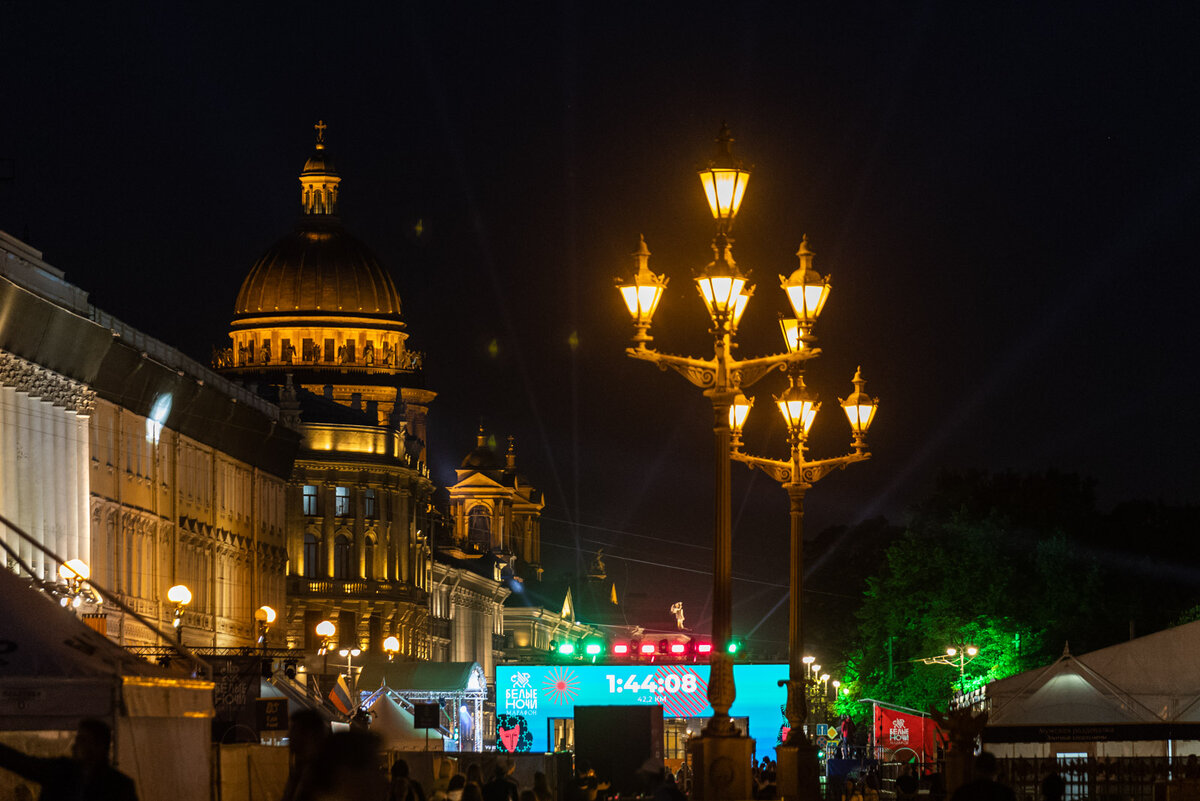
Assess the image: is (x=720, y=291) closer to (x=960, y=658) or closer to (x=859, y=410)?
(x=859, y=410)

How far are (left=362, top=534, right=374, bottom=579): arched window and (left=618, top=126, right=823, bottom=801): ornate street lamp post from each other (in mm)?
97199

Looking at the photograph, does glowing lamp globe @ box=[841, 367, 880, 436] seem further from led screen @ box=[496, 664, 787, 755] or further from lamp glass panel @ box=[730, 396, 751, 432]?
led screen @ box=[496, 664, 787, 755]

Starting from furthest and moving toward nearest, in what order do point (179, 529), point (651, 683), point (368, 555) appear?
1. point (368, 555)
2. point (179, 529)
3. point (651, 683)

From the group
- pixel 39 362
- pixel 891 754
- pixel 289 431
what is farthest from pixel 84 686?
pixel 289 431

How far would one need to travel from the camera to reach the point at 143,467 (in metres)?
74.1

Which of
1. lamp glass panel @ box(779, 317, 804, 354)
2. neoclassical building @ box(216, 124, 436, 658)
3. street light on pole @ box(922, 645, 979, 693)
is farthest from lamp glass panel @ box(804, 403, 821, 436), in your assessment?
neoclassical building @ box(216, 124, 436, 658)

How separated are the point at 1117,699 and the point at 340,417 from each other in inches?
3537

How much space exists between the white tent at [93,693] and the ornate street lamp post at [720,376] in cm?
1100

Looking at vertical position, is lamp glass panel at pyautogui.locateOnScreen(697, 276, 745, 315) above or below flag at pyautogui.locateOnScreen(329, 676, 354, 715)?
above

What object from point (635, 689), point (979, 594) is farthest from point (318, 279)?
point (635, 689)

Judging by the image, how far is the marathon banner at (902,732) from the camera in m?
64.0

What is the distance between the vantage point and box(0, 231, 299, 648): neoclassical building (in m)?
59.7

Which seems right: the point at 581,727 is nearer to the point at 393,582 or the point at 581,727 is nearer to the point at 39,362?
the point at 39,362

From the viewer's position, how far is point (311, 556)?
406 feet
